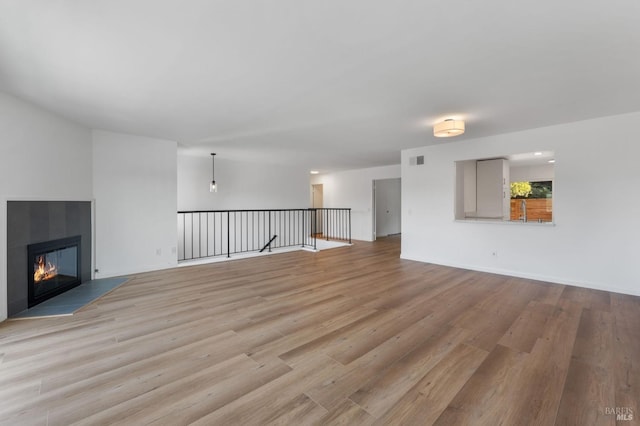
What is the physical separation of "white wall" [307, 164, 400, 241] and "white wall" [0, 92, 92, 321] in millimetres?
→ 7492

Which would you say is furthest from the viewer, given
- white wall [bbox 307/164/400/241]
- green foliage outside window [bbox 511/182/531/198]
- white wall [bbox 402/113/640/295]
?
white wall [bbox 307/164/400/241]

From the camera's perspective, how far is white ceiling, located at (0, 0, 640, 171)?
1.81 metres

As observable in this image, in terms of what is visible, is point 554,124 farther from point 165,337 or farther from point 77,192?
point 77,192

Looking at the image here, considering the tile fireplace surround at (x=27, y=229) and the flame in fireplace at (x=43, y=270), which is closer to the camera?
the tile fireplace surround at (x=27, y=229)

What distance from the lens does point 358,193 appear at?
9844mm

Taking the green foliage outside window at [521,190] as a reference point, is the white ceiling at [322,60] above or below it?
above

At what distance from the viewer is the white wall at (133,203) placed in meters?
4.74

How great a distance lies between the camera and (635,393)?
1.83 metres

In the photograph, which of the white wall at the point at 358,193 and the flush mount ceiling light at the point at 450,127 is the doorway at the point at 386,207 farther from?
the flush mount ceiling light at the point at 450,127

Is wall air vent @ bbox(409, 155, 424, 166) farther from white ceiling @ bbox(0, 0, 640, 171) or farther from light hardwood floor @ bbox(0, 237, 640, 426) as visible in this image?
light hardwood floor @ bbox(0, 237, 640, 426)

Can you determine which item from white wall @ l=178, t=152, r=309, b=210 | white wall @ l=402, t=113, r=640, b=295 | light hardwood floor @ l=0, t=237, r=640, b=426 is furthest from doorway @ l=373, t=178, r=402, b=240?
light hardwood floor @ l=0, t=237, r=640, b=426

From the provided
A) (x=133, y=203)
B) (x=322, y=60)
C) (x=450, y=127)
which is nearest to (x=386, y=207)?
(x=450, y=127)

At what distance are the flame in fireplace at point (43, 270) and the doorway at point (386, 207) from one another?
8.04 m

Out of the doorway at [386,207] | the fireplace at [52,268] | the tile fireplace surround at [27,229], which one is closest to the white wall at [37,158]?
the tile fireplace surround at [27,229]
